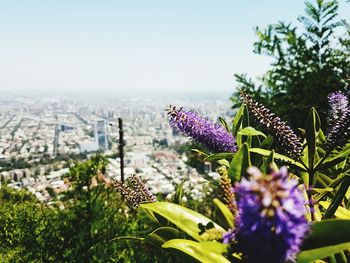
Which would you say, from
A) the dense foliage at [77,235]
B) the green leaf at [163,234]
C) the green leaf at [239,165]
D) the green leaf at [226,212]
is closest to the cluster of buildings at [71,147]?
the dense foliage at [77,235]

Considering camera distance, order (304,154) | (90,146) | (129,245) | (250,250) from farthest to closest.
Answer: (90,146) < (129,245) < (304,154) < (250,250)

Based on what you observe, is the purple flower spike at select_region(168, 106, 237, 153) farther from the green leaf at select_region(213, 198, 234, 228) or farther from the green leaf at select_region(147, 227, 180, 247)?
the green leaf at select_region(213, 198, 234, 228)

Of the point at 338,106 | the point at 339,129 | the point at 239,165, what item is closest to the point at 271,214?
the point at 239,165

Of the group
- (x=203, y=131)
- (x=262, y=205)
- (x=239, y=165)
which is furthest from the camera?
(x=203, y=131)

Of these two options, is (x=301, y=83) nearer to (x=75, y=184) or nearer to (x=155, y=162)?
(x=75, y=184)

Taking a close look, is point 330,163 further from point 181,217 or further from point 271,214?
point 271,214

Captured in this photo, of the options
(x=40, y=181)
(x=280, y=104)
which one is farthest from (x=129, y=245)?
(x=40, y=181)

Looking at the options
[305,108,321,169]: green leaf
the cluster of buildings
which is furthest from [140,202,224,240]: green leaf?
the cluster of buildings
